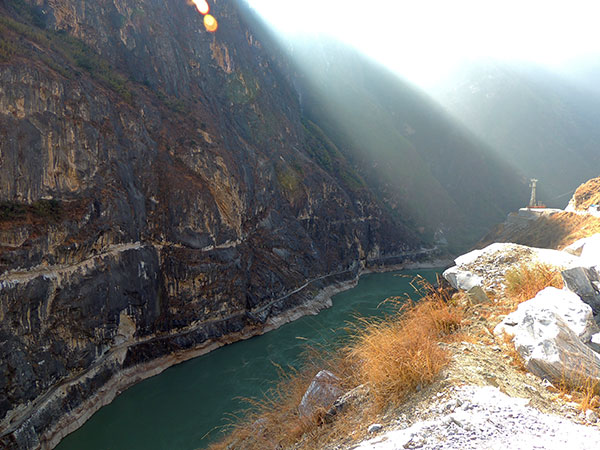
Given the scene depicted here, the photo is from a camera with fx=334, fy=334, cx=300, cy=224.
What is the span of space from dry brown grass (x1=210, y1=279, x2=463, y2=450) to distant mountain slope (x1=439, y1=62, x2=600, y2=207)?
→ 3964 inches

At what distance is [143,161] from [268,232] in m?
14.0

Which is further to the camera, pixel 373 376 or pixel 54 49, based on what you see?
pixel 54 49

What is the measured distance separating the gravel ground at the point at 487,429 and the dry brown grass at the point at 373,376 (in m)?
0.51

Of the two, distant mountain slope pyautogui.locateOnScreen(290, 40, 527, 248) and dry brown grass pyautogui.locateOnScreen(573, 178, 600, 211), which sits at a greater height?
distant mountain slope pyautogui.locateOnScreen(290, 40, 527, 248)

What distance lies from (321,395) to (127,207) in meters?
19.8

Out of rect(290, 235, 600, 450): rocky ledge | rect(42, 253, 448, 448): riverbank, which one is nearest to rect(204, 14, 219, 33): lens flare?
rect(42, 253, 448, 448): riverbank

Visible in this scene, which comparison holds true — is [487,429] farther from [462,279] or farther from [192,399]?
[192,399]

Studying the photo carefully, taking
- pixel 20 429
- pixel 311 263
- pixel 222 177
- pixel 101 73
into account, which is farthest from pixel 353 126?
pixel 20 429

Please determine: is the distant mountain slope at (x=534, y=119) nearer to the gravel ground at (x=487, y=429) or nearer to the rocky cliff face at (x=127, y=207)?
the rocky cliff face at (x=127, y=207)

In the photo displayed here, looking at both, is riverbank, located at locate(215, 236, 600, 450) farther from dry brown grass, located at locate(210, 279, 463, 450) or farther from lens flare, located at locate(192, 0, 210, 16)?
lens flare, located at locate(192, 0, 210, 16)

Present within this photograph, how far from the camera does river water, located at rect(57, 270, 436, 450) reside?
47.5ft

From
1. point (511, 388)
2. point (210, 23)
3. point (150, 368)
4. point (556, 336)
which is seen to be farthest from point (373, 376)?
point (210, 23)

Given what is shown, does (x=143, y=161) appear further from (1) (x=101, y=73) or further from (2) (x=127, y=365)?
(2) (x=127, y=365)

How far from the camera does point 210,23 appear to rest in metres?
38.3
